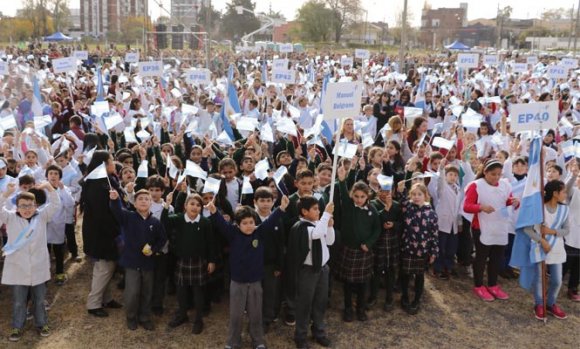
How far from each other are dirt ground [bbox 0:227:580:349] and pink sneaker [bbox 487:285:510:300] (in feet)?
0.31

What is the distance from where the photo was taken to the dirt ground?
537cm

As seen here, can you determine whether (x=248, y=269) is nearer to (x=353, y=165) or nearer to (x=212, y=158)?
(x=353, y=165)

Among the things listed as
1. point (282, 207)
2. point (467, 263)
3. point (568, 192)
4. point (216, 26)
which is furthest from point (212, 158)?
point (216, 26)

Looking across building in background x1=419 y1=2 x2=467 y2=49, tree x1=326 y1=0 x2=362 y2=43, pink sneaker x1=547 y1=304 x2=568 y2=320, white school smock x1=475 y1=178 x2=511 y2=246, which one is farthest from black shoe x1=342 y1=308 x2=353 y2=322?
building in background x1=419 y1=2 x2=467 y2=49

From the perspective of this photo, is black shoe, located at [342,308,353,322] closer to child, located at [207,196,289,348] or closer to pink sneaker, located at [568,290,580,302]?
child, located at [207,196,289,348]

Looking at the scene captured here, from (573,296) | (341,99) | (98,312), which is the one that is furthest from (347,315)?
(573,296)

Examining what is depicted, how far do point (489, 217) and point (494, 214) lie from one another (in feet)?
0.21

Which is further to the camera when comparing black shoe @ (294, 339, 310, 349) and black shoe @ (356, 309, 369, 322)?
black shoe @ (356, 309, 369, 322)

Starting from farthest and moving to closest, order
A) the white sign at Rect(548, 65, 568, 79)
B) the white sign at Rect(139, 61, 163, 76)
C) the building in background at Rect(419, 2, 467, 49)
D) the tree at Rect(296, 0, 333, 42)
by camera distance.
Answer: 1. the building in background at Rect(419, 2, 467, 49)
2. the tree at Rect(296, 0, 333, 42)
3. the white sign at Rect(548, 65, 568, 79)
4. the white sign at Rect(139, 61, 163, 76)

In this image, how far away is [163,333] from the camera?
551 cm

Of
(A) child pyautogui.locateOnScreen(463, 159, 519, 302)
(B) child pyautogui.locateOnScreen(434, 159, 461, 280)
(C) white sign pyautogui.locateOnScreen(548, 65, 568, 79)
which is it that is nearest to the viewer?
(A) child pyautogui.locateOnScreen(463, 159, 519, 302)

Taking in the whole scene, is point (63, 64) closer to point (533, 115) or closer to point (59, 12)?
point (533, 115)

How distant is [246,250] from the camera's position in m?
5.05

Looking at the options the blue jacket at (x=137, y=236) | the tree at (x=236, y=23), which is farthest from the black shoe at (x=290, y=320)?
the tree at (x=236, y=23)
